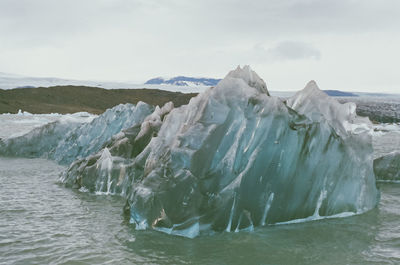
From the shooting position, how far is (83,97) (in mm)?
111438

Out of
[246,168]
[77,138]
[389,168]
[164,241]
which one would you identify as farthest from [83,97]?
[164,241]

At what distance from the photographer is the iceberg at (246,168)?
759cm

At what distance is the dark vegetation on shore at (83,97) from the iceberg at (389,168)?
80.6m

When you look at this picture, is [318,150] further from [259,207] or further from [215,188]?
[215,188]

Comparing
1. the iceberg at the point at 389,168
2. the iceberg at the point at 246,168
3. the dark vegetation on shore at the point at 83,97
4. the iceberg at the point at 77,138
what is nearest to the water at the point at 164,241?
the iceberg at the point at 246,168

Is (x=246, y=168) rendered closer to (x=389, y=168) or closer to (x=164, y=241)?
(x=164, y=241)

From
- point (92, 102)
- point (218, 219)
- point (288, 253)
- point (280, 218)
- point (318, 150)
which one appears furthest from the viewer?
point (92, 102)

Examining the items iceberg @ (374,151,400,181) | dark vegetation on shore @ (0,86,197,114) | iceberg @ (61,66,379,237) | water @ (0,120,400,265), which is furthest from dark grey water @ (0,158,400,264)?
dark vegetation on shore @ (0,86,197,114)

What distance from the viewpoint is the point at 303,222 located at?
324 inches

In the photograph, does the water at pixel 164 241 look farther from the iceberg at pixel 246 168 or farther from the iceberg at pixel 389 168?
the iceberg at pixel 389 168

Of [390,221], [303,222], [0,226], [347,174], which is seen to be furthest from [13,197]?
[390,221]

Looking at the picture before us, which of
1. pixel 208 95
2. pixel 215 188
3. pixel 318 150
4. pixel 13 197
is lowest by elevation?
pixel 13 197

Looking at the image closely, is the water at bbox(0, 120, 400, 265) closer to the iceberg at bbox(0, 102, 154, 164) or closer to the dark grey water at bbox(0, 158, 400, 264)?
the dark grey water at bbox(0, 158, 400, 264)

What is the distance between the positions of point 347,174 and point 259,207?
92.8 inches
